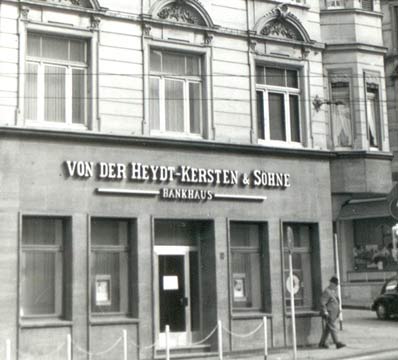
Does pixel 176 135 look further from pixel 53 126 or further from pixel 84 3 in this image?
pixel 84 3

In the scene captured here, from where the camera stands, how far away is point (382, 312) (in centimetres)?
2745

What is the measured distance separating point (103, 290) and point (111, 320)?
0.78 m

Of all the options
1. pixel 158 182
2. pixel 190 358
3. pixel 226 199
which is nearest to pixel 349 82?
pixel 226 199

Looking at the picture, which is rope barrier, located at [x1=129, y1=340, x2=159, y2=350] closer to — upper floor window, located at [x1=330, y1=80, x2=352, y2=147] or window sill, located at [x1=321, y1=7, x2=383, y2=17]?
upper floor window, located at [x1=330, y1=80, x2=352, y2=147]

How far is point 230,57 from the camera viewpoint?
65.1ft

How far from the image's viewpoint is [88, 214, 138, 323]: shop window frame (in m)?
17.4

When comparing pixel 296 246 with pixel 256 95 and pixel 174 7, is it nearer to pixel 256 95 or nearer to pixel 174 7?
pixel 256 95

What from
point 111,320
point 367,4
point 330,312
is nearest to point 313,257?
point 330,312

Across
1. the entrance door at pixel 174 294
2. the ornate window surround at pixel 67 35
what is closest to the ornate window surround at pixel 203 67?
the ornate window surround at pixel 67 35

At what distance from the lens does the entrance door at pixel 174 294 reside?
730 inches

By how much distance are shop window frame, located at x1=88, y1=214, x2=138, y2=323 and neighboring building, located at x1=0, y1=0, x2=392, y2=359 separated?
40 millimetres

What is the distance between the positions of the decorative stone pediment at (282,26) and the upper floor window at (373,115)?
11.6 feet

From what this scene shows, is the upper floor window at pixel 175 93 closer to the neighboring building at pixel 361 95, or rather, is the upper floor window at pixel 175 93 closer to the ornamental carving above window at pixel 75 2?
the ornamental carving above window at pixel 75 2

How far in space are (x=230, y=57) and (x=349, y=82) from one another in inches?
203
